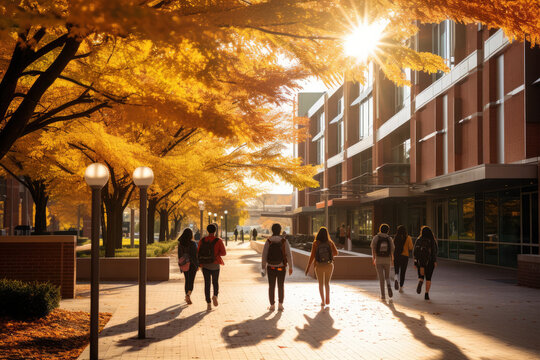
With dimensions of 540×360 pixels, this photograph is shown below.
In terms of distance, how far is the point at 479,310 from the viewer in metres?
12.3

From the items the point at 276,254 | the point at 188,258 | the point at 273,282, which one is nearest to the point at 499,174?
the point at 276,254

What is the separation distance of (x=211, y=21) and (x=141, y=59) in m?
Result: 3.61

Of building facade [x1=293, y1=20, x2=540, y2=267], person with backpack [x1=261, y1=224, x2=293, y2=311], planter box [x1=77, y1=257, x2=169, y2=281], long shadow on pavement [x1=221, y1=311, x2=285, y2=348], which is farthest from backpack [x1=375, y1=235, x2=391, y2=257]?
planter box [x1=77, y1=257, x2=169, y2=281]

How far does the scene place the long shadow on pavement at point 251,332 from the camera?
8.98 metres

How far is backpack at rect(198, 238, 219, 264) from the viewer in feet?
41.9

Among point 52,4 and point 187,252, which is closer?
point 52,4

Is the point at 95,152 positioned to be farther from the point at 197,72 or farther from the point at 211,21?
the point at 211,21

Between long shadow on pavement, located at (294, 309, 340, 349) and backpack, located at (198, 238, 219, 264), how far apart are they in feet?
7.86

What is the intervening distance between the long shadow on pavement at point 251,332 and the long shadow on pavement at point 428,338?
205cm

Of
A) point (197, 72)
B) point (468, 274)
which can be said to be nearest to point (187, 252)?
point (197, 72)

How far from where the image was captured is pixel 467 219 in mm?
29797

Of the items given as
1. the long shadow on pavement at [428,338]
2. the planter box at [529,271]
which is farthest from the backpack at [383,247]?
the planter box at [529,271]

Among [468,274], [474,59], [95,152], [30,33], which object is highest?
[474,59]

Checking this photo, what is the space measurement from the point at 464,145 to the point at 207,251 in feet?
61.8
